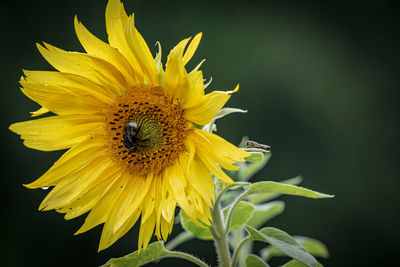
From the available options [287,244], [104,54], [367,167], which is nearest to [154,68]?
[104,54]

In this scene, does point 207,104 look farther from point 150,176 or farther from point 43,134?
point 43,134

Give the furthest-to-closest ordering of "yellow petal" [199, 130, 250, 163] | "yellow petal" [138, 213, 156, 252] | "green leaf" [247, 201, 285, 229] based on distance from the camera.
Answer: "green leaf" [247, 201, 285, 229] < "yellow petal" [138, 213, 156, 252] < "yellow petal" [199, 130, 250, 163]

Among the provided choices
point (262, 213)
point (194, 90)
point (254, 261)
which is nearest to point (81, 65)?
point (194, 90)

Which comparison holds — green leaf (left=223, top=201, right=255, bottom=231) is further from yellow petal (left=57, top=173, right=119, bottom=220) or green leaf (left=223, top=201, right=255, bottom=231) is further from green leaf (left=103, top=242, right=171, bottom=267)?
yellow petal (left=57, top=173, right=119, bottom=220)

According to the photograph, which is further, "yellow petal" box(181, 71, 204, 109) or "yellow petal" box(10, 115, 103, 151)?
"yellow petal" box(10, 115, 103, 151)

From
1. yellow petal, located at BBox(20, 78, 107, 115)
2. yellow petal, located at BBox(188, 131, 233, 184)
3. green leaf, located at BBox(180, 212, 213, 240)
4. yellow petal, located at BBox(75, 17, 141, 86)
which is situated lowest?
green leaf, located at BBox(180, 212, 213, 240)

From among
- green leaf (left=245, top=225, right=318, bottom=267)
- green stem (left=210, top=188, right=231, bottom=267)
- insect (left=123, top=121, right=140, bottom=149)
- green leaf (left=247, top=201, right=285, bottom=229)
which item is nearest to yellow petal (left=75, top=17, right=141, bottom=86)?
insect (left=123, top=121, right=140, bottom=149)

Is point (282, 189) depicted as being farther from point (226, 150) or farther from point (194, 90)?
point (194, 90)
